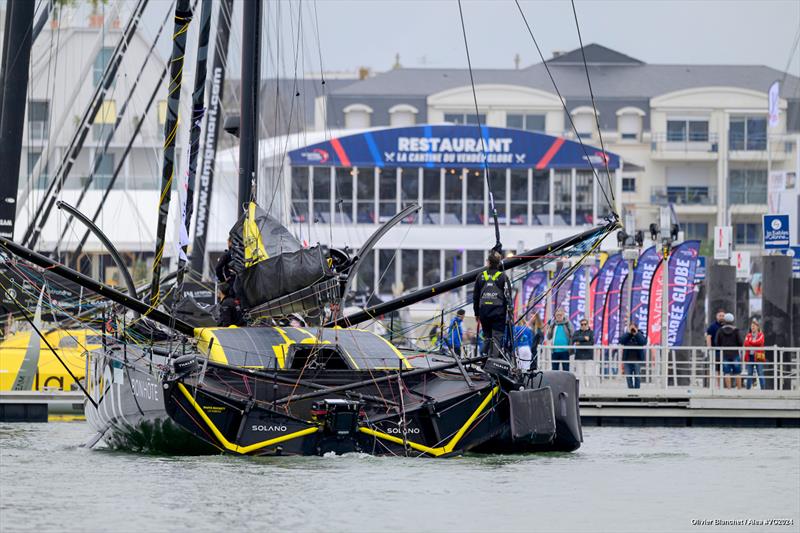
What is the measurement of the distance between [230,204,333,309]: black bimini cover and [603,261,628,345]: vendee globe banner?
14.2m

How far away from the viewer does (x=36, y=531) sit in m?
14.4

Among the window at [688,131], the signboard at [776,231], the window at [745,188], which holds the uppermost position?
the window at [688,131]

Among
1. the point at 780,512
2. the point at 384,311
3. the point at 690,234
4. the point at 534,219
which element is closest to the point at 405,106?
the point at 690,234

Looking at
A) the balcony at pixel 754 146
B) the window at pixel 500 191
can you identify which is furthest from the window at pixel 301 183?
the balcony at pixel 754 146

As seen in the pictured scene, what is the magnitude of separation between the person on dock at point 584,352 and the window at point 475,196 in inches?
1301

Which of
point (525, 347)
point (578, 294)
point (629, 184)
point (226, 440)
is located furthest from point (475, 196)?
point (226, 440)

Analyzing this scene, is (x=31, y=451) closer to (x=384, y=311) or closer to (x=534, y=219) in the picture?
(x=384, y=311)

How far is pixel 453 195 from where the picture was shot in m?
65.6

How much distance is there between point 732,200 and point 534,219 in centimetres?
3057

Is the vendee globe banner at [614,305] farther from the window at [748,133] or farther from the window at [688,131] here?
the window at [748,133]

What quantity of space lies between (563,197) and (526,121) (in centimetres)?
2564

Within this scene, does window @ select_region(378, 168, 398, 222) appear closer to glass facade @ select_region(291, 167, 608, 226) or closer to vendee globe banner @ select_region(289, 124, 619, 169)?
glass facade @ select_region(291, 167, 608, 226)

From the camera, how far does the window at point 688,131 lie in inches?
3642

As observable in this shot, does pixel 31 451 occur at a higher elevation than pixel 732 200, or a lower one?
lower
